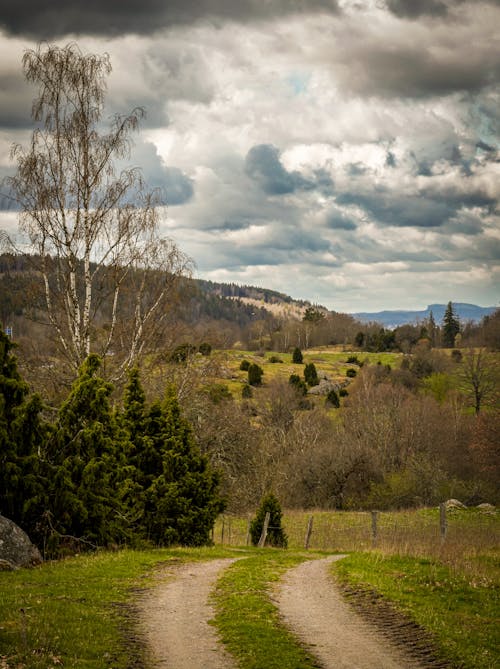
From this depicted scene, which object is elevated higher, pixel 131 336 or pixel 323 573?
pixel 131 336

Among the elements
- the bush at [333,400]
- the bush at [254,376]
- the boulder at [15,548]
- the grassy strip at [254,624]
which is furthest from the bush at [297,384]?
the boulder at [15,548]

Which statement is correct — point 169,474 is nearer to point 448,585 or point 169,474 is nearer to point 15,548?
point 15,548

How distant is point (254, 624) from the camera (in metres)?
9.90

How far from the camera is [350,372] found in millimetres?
99188

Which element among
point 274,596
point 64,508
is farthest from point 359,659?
point 64,508

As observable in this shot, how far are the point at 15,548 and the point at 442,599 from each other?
985 centimetres

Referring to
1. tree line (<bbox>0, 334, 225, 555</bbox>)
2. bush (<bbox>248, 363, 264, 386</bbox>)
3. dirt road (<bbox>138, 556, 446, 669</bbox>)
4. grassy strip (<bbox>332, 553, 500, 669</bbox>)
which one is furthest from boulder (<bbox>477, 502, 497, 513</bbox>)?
bush (<bbox>248, 363, 264, 386</bbox>)

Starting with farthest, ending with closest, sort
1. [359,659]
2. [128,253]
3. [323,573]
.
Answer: [128,253], [323,573], [359,659]

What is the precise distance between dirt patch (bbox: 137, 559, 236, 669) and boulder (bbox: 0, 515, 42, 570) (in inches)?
128

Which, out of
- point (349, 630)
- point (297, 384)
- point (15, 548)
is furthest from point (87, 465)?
point (297, 384)

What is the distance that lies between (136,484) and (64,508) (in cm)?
344

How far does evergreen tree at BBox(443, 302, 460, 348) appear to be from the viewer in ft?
459

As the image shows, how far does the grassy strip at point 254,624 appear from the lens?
27.1ft

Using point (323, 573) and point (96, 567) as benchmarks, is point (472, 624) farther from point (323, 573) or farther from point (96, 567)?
point (96, 567)
